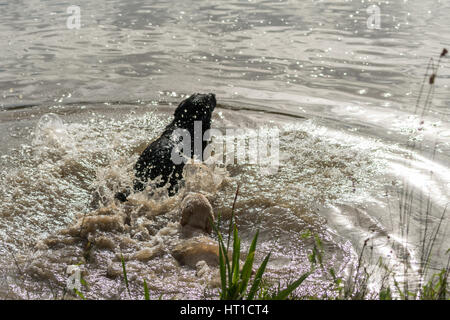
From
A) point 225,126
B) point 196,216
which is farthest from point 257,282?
point 225,126

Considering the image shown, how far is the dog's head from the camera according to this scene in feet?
21.4

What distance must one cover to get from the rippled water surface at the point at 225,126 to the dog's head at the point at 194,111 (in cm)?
64

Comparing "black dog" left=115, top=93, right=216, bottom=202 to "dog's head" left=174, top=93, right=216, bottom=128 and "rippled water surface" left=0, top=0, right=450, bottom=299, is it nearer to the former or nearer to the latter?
"rippled water surface" left=0, top=0, right=450, bottom=299

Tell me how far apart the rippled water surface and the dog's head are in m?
0.64

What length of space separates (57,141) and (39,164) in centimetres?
54

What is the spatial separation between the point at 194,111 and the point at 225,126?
97cm

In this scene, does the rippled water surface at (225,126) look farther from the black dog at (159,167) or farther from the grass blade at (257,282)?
the grass blade at (257,282)

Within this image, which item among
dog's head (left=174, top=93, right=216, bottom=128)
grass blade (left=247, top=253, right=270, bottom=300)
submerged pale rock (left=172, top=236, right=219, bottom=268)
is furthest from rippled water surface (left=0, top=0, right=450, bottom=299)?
grass blade (left=247, top=253, right=270, bottom=300)

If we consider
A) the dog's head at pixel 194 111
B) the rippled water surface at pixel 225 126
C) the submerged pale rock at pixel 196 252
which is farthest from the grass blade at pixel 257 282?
the dog's head at pixel 194 111

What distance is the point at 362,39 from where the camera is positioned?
12305 millimetres

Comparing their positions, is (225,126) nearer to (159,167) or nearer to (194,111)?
(194,111)
